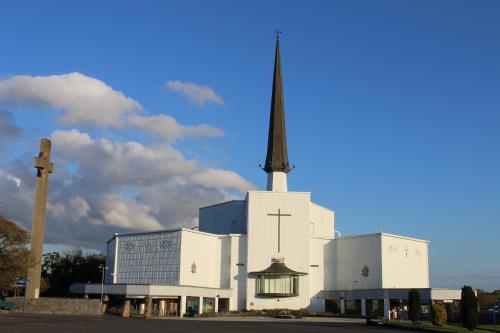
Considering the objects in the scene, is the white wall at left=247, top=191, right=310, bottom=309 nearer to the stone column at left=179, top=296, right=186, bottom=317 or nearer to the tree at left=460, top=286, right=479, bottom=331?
the stone column at left=179, top=296, right=186, bottom=317

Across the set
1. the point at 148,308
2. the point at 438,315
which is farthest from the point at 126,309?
the point at 438,315

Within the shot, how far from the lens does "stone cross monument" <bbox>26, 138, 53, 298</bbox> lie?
61094mm

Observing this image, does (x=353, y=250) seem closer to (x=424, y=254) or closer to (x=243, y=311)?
(x=424, y=254)

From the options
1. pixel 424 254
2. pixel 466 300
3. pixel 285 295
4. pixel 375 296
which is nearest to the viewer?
pixel 466 300

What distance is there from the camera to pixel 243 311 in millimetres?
68500

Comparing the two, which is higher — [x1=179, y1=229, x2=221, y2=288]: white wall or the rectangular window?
[x1=179, y1=229, x2=221, y2=288]: white wall

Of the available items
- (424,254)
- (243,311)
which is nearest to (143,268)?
(243,311)

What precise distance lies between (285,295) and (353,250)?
10222mm

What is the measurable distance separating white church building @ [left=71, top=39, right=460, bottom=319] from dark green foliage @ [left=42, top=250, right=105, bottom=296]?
597 inches

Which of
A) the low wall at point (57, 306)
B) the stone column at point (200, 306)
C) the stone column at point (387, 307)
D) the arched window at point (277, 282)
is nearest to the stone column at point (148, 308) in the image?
the low wall at point (57, 306)

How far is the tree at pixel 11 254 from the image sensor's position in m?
56.5

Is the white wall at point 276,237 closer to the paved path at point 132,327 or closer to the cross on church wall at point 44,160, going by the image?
the cross on church wall at point 44,160

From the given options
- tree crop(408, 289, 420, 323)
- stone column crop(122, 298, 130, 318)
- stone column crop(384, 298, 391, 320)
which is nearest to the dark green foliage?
stone column crop(122, 298, 130, 318)

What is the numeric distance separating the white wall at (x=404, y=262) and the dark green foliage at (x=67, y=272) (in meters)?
43.5
